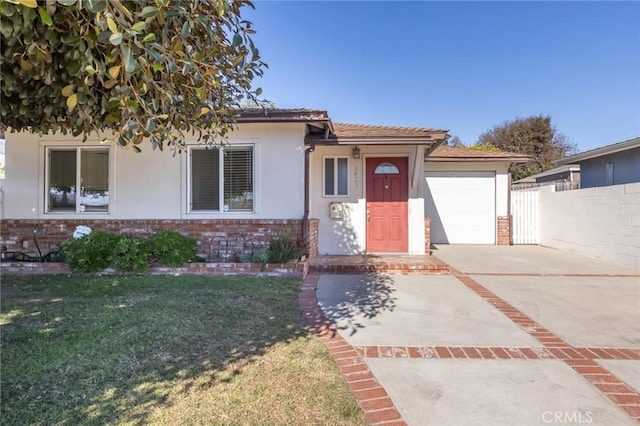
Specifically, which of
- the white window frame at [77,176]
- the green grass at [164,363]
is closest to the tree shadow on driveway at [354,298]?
the green grass at [164,363]

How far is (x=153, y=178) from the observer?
26.0 ft

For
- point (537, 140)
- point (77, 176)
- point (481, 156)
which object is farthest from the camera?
point (537, 140)

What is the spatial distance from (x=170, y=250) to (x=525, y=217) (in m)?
11.5

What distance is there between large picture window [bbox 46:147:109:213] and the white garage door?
9704mm

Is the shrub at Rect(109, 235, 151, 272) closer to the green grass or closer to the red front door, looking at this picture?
the green grass

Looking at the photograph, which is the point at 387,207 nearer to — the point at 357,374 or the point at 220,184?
the point at 220,184

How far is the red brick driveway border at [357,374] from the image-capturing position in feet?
7.98

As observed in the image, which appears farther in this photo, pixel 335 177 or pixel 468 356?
pixel 335 177

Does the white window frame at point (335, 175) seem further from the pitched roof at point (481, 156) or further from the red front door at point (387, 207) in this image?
the pitched roof at point (481, 156)

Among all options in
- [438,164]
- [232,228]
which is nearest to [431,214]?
[438,164]

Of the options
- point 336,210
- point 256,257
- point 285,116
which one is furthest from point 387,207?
point 256,257

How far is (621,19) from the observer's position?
9273 millimetres

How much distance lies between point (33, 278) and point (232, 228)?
366 cm

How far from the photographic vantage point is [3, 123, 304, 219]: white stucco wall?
7.70 metres
